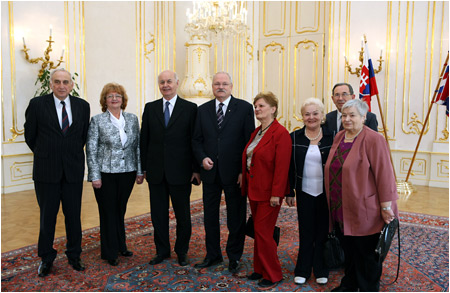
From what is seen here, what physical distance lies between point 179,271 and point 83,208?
2.44 m

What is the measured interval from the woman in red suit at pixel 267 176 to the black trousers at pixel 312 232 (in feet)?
0.52

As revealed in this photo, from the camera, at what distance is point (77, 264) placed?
3090mm

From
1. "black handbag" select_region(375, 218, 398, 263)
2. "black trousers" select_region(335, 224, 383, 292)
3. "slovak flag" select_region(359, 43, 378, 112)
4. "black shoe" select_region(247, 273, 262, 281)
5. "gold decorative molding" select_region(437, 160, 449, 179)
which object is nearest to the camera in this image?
"black handbag" select_region(375, 218, 398, 263)

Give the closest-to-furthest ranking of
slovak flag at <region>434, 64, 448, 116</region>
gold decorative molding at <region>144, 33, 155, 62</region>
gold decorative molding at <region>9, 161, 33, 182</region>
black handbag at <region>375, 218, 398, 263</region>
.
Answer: black handbag at <region>375, 218, 398, 263</region>
slovak flag at <region>434, 64, 448, 116</region>
gold decorative molding at <region>9, 161, 33, 182</region>
gold decorative molding at <region>144, 33, 155, 62</region>

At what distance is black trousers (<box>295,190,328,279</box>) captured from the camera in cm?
276

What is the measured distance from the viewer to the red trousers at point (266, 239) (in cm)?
277

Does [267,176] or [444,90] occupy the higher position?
[444,90]

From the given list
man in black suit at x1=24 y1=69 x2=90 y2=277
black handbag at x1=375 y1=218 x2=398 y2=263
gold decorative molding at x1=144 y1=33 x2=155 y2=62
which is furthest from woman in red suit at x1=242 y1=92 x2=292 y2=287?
→ gold decorative molding at x1=144 y1=33 x2=155 y2=62

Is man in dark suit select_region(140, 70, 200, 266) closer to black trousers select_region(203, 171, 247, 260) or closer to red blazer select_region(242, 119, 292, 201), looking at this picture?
black trousers select_region(203, 171, 247, 260)

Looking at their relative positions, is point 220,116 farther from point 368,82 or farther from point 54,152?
point 368,82

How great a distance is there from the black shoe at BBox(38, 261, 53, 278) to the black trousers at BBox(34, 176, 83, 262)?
0.03 m

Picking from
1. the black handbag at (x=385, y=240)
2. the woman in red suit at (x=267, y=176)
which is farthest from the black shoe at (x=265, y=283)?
the black handbag at (x=385, y=240)

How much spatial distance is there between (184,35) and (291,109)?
2.79 meters

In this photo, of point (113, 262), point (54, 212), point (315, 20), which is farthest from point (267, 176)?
point (315, 20)
